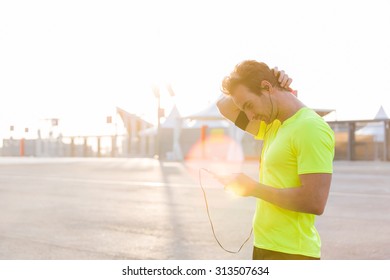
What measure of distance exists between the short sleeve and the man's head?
0.17m

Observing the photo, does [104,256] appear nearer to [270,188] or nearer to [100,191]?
[270,188]

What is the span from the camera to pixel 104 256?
6227 mm

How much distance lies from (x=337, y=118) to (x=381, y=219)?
32937 millimetres

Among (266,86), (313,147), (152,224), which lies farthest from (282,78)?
(152,224)

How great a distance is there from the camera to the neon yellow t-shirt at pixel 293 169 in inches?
87.5

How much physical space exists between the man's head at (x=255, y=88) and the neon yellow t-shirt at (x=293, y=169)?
99mm

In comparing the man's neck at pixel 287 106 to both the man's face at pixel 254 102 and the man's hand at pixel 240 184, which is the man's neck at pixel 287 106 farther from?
the man's hand at pixel 240 184

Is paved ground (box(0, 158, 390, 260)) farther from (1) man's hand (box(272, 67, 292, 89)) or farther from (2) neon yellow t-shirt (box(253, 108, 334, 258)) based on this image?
(1) man's hand (box(272, 67, 292, 89))

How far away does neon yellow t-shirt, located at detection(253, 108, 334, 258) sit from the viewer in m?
2.22

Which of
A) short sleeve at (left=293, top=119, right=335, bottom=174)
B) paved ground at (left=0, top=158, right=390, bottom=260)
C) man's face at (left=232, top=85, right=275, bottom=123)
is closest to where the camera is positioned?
short sleeve at (left=293, top=119, right=335, bottom=174)

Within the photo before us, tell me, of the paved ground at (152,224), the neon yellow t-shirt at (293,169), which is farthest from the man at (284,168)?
the paved ground at (152,224)

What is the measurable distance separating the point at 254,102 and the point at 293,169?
308 millimetres

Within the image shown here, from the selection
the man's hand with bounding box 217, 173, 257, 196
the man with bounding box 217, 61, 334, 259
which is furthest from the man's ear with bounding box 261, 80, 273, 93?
the man's hand with bounding box 217, 173, 257, 196
